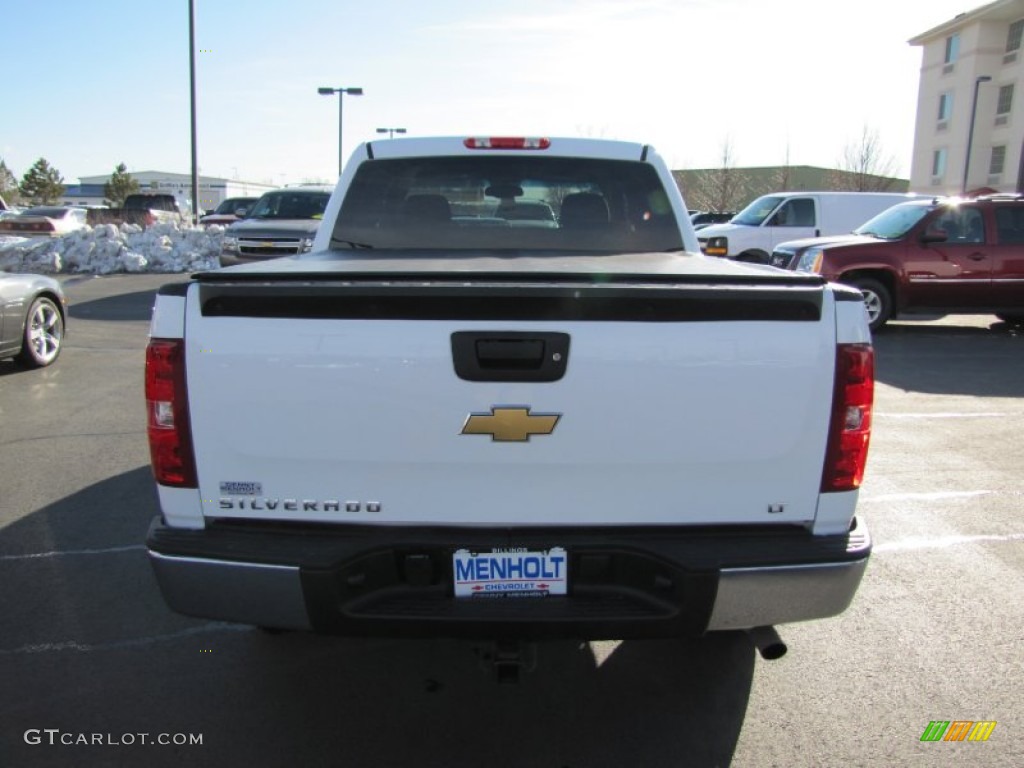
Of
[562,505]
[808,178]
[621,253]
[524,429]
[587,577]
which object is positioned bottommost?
[587,577]

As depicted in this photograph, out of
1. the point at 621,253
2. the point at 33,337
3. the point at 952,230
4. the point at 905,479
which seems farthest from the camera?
the point at 952,230

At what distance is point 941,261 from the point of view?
38.1 ft

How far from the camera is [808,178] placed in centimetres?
6256

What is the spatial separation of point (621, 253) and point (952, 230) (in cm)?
982

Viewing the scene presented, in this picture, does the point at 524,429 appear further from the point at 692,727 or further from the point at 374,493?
the point at 692,727

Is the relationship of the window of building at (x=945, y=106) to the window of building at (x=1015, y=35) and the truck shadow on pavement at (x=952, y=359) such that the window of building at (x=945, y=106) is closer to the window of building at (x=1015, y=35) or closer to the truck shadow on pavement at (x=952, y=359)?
the window of building at (x=1015, y=35)

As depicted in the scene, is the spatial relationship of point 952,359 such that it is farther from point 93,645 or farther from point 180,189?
point 180,189

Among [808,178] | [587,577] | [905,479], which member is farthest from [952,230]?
[808,178]

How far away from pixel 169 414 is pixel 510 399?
101cm

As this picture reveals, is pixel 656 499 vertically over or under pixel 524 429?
under

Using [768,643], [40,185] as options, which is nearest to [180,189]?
[40,185]

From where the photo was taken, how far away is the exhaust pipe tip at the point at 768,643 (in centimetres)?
263

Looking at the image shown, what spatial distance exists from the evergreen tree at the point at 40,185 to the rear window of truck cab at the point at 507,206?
8824 cm

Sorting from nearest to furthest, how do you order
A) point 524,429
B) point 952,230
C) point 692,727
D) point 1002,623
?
1. point 524,429
2. point 692,727
3. point 1002,623
4. point 952,230
